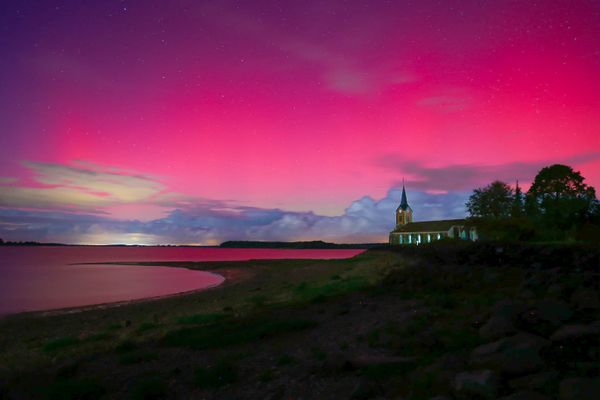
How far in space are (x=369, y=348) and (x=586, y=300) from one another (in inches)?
218

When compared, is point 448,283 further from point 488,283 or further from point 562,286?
point 562,286

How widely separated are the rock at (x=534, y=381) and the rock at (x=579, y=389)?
56cm

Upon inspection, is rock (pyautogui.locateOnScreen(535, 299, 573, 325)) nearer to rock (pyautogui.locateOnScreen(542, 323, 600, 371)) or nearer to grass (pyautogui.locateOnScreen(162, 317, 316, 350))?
Result: rock (pyautogui.locateOnScreen(542, 323, 600, 371))

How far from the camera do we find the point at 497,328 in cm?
918

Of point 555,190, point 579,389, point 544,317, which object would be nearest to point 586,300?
point 544,317

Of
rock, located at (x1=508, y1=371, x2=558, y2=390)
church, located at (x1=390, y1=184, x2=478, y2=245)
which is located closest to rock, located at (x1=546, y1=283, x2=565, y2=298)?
rock, located at (x1=508, y1=371, x2=558, y2=390)

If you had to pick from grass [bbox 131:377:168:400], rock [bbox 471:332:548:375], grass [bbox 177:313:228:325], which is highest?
rock [bbox 471:332:548:375]

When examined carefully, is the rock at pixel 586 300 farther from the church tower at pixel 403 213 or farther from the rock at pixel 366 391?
the church tower at pixel 403 213

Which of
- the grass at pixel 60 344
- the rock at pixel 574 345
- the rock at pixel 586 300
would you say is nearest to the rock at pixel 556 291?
the rock at pixel 586 300

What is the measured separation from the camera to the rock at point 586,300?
32.4ft

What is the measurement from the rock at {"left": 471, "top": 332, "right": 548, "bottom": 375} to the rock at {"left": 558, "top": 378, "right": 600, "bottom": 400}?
46.2 inches

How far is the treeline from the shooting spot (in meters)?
45.5

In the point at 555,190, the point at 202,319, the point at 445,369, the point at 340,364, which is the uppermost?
the point at 555,190

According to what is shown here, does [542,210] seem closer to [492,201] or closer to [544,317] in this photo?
[492,201]
